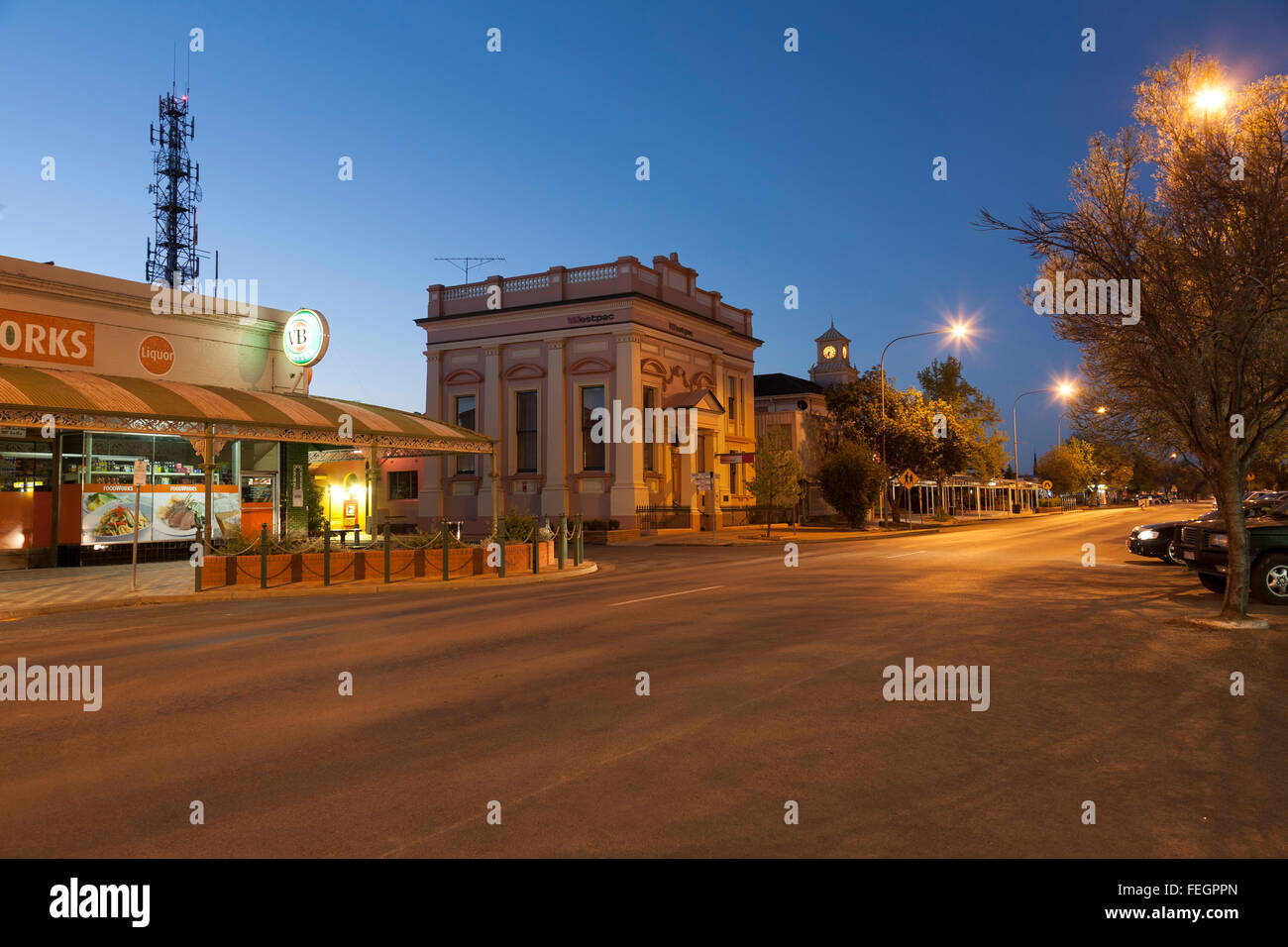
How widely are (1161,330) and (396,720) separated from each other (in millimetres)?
10808

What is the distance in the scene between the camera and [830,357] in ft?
228

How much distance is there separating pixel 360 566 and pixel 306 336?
37.1 ft

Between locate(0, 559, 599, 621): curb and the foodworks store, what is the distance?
2.19 metres

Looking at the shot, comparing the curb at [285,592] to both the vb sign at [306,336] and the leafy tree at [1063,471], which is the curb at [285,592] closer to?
the vb sign at [306,336]

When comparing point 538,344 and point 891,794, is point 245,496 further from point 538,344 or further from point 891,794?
point 891,794

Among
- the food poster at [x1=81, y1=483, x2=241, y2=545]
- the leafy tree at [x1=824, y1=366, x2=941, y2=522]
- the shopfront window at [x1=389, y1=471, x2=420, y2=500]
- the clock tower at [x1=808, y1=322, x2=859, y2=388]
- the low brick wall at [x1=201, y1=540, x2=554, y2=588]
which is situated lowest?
the low brick wall at [x1=201, y1=540, x2=554, y2=588]

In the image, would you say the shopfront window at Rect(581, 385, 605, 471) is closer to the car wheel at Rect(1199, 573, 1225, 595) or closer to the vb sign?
the vb sign

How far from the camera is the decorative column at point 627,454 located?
37906 millimetres

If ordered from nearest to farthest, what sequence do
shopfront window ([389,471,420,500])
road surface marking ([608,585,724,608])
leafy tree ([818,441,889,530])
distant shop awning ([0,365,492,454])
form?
1. road surface marking ([608,585,724,608])
2. distant shop awning ([0,365,492,454])
3. leafy tree ([818,441,889,530])
4. shopfront window ([389,471,420,500])

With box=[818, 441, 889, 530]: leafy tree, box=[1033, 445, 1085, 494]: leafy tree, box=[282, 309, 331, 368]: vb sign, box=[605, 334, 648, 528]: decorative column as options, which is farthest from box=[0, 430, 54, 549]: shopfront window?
box=[1033, 445, 1085, 494]: leafy tree

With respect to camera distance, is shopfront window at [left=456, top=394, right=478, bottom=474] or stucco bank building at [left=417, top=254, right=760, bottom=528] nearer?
stucco bank building at [left=417, top=254, right=760, bottom=528]

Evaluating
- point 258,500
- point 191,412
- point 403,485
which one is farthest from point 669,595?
point 403,485

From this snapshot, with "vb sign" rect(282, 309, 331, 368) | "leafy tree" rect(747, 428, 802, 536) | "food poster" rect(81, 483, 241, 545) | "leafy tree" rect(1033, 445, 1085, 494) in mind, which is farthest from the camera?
"leafy tree" rect(1033, 445, 1085, 494)

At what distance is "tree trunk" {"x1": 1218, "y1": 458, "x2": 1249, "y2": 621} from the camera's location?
10.7m
